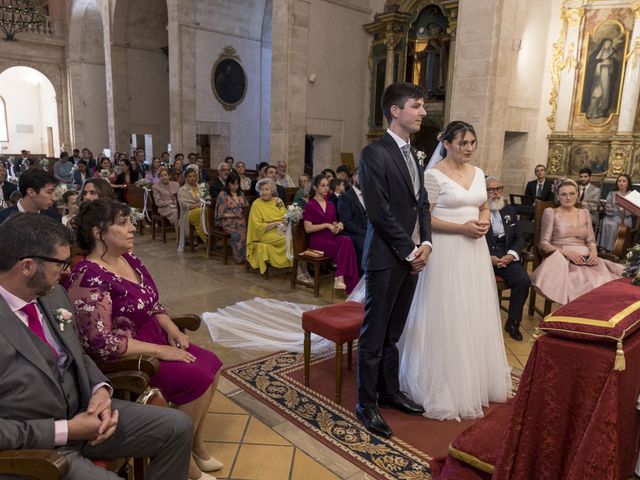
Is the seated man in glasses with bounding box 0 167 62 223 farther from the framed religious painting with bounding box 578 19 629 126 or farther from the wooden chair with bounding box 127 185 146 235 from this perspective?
the framed religious painting with bounding box 578 19 629 126

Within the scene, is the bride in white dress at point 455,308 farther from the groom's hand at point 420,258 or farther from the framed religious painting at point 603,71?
the framed religious painting at point 603,71

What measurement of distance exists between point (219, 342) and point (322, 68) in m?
8.19

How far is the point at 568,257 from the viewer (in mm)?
4648

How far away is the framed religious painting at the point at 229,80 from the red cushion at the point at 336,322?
11624mm

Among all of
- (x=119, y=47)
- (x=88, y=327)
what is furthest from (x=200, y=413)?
(x=119, y=47)

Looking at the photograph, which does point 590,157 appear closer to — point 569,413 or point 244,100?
point 569,413

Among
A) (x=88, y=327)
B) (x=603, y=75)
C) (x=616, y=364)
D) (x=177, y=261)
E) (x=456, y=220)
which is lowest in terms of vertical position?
(x=177, y=261)

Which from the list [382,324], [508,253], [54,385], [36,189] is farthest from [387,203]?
[36,189]

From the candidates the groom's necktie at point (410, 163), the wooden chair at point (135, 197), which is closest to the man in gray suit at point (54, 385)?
the groom's necktie at point (410, 163)

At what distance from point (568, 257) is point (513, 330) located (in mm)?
867

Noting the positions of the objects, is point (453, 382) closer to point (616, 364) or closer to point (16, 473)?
point (616, 364)

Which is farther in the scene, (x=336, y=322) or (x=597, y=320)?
(x=336, y=322)

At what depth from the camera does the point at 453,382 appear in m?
2.99

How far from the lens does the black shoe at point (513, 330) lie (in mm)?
4449
